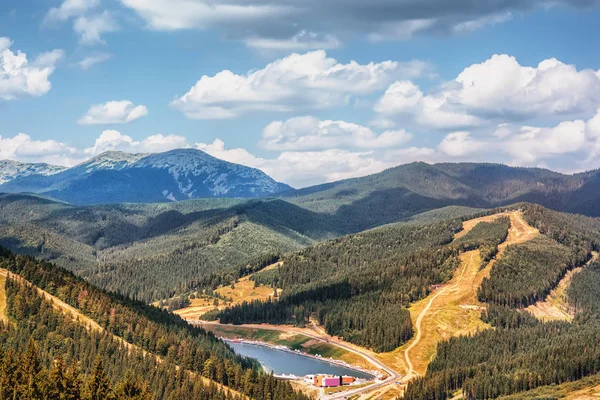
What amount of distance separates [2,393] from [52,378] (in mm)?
10372

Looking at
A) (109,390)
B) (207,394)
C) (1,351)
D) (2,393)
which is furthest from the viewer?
(207,394)

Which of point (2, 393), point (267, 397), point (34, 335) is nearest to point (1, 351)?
point (2, 393)

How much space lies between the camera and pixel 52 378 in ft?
474

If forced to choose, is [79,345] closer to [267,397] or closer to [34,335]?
[34,335]

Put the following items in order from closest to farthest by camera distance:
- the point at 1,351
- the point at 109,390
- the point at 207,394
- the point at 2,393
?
A: the point at 2,393 → the point at 109,390 → the point at 1,351 → the point at 207,394

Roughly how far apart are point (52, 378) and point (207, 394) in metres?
54.9

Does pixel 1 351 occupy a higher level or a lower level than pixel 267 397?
higher

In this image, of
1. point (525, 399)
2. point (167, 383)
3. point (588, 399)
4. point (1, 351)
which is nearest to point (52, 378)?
point (1, 351)

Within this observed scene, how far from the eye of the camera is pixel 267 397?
653 ft

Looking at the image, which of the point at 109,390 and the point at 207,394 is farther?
the point at 207,394

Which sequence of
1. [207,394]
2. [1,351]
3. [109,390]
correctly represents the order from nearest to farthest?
[109,390] < [1,351] < [207,394]

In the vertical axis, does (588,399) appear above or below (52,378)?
below

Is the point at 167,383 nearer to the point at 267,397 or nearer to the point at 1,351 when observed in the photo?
the point at 267,397

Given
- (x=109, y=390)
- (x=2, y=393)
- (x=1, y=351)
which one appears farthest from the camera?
(x=1, y=351)
